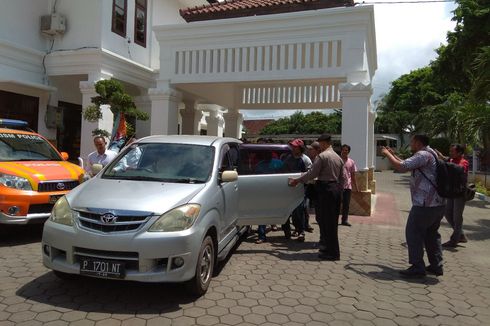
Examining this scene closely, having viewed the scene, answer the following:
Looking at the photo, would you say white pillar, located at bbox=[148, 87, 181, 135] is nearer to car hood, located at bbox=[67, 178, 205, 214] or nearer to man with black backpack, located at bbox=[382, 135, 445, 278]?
car hood, located at bbox=[67, 178, 205, 214]

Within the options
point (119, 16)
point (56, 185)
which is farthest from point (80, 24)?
point (56, 185)

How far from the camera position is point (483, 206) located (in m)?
13.8

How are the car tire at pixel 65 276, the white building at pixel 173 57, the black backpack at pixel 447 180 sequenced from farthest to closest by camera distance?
the white building at pixel 173 57 < the black backpack at pixel 447 180 < the car tire at pixel 65 276

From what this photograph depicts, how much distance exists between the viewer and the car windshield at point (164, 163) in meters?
5.00

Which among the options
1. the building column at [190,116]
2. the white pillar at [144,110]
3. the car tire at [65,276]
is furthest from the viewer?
the building column at [190,116]

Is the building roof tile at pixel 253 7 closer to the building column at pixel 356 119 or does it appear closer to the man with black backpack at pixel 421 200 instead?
the building column at pixel 356 119

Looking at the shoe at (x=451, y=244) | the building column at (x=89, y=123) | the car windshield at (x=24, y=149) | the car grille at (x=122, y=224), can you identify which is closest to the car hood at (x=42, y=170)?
the car windshield at (x=24, y=149)

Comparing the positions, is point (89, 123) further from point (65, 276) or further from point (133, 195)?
point (133, 195)

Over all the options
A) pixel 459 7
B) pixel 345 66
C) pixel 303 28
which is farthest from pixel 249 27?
pixel 459 7

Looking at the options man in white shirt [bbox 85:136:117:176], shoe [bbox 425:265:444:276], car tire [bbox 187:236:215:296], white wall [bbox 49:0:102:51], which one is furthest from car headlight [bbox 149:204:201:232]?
white wall [bbox 49:0:102:51]

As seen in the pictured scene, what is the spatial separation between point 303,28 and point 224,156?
531cm

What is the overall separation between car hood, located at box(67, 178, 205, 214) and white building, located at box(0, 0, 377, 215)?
5.99 m

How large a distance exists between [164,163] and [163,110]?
6.19 m

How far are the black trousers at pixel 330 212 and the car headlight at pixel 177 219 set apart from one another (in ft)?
8.18
